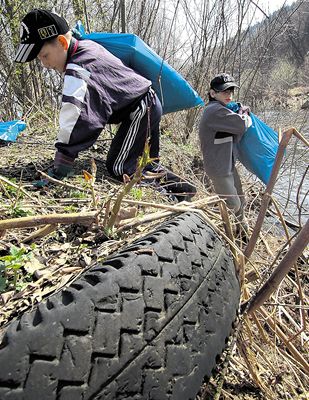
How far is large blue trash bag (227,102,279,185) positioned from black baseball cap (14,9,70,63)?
216 cm

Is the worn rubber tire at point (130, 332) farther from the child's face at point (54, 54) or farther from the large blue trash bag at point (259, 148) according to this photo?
the large blue trash bag at point (259, 148)

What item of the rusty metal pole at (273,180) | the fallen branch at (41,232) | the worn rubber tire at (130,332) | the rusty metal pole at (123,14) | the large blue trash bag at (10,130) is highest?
the rusty metal pole at (123,14)

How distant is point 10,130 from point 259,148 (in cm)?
258

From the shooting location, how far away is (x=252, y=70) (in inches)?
282

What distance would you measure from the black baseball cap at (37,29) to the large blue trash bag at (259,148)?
7.10ft

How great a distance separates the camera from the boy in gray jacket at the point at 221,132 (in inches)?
153

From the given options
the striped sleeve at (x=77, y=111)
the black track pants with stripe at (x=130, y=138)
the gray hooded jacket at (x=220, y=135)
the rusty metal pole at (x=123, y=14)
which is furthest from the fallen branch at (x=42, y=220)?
the rusty metal pole at (x=123, y=14)

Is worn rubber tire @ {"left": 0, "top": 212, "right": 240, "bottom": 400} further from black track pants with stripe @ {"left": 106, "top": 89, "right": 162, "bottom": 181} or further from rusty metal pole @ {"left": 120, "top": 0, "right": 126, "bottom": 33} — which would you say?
rusty metal pole @ {"left": 120, "top": 0, "right": 126, "bottom": 33}

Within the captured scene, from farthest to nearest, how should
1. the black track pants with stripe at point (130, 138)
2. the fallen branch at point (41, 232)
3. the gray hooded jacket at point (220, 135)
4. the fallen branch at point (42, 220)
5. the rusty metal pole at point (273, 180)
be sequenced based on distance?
the gray hooded jacket at point (220, 135)
the black track pants with stripe at point (130, 138)
the rusty metal pole at point (273, 180)
the fallen branch at point (41, 232)
the fallen branch at point (42, 220)

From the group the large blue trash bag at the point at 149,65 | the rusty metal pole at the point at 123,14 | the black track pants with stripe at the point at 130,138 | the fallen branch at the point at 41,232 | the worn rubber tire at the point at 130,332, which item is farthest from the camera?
the rusty metal pole at the point at 123,14

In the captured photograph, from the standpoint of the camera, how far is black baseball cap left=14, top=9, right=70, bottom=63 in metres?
2.45

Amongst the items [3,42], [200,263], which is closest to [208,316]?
[200,263]

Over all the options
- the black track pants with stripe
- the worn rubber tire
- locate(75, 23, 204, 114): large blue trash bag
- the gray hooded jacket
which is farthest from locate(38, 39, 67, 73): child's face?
the worn rubber tire

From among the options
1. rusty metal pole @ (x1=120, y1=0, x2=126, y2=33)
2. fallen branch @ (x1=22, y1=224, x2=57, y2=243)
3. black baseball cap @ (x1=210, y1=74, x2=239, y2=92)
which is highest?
rusty metal pole @ (x1=120, y1=0, x2=126, y2=33)
